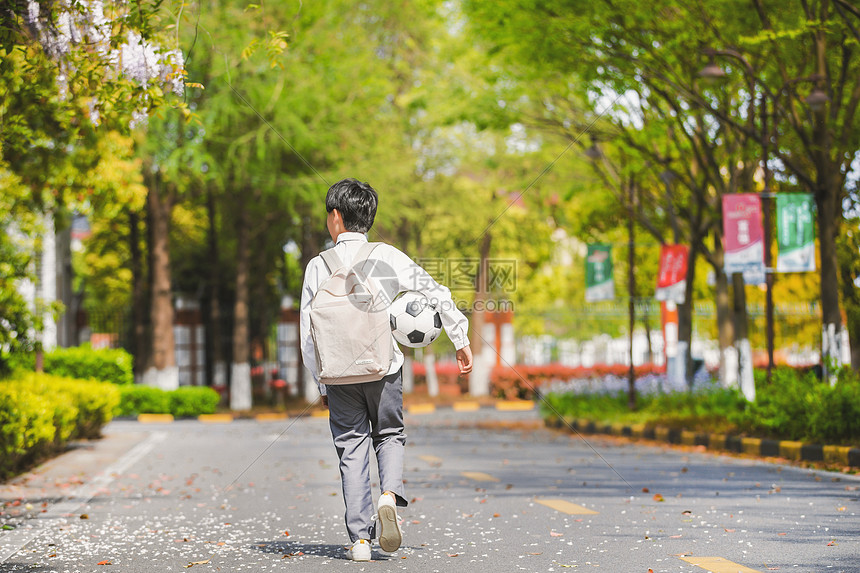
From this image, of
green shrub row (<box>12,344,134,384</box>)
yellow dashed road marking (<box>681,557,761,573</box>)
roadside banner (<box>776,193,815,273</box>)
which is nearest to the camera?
yellow dashed road marking (<box>681,557,761,573</box>)

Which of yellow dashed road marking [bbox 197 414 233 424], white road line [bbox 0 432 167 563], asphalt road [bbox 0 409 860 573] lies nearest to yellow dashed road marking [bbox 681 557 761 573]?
asphalt road [bbox 0 409 860 573]

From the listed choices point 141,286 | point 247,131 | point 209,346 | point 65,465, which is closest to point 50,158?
point 65,465

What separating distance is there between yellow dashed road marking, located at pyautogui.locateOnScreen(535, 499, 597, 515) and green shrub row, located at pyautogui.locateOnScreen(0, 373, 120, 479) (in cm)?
524

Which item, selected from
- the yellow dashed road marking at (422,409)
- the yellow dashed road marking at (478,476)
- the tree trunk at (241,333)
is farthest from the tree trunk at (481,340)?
the yellow dashed road marking at (478,476)

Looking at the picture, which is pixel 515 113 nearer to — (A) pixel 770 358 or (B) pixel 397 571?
(A) pixel 770 358

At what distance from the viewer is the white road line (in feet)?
22.4

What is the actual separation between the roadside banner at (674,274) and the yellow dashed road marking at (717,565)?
1721 centimetres

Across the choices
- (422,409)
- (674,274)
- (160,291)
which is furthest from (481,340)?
(674,274)

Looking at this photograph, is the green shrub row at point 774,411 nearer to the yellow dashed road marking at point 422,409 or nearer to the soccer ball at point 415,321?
the soccer ball at point 415,321

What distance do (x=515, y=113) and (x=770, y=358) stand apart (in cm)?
832

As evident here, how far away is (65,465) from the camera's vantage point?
42.6ft

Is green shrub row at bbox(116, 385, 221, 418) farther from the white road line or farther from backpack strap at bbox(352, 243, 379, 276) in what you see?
backpack strap at bbox(352, 243, 379, 276)

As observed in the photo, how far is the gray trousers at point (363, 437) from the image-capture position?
5723 millimetres

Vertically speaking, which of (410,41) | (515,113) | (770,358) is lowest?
(770,358)
